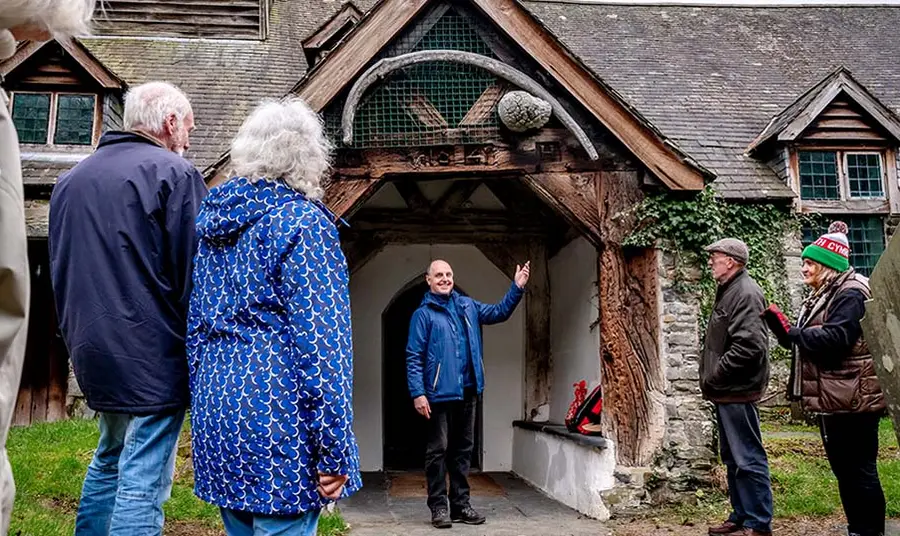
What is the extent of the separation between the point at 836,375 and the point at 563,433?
9.76 ft

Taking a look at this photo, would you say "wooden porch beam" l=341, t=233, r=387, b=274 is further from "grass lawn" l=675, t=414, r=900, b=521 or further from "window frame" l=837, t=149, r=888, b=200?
"window frame" l=837, t=149, r=888, b=200

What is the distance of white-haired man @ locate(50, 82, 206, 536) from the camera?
2541 millimetres

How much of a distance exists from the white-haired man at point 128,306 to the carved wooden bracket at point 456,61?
283 centimetres

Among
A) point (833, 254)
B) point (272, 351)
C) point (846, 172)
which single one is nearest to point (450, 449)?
point (833, 254)

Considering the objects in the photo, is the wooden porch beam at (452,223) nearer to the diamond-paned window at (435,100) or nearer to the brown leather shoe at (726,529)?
the diamond-paned window at (435,100)

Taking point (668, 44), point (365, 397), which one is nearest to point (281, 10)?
point (668, 44)

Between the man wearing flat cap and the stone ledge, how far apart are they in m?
1.21

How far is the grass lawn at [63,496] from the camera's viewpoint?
14.1 feet

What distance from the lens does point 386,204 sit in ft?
27.7

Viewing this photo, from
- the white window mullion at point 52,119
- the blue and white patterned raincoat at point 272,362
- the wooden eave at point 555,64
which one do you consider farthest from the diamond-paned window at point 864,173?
the white window mullion at point 52,119

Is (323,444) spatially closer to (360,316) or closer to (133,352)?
(133,352)

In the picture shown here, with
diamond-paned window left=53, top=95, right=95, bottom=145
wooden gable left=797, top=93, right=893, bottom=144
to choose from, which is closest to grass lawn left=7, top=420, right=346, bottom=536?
diamond-paned window left=53, top=95, right=95, bottom=145

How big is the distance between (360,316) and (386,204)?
4.55 ft

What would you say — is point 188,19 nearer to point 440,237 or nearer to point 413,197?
point 413,197
